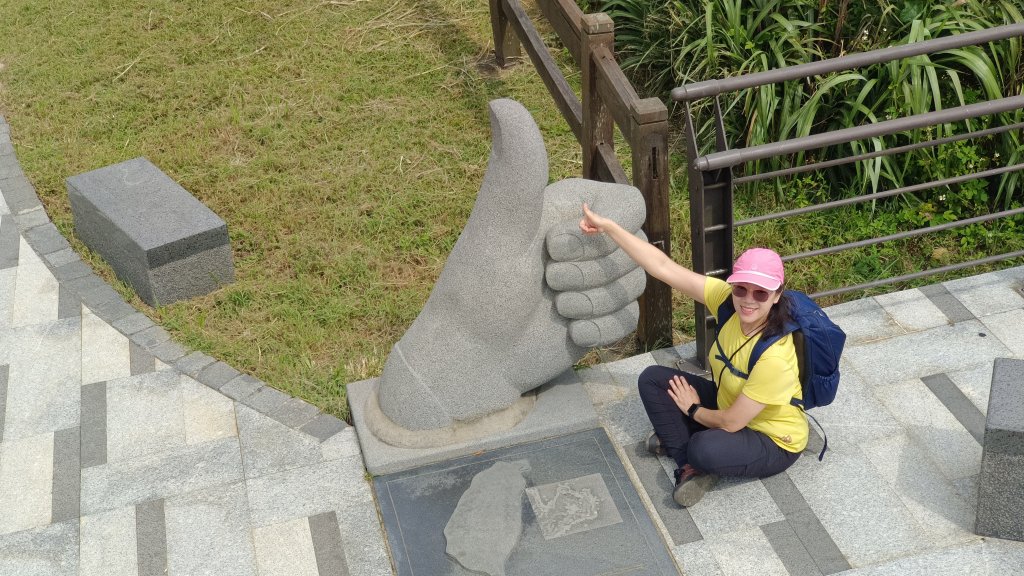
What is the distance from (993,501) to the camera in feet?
13.4

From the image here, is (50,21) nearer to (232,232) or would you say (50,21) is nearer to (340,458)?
(232,232)

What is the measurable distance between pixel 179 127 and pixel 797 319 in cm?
527

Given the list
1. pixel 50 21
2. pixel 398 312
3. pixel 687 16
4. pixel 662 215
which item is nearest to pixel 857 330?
pixel 662 215

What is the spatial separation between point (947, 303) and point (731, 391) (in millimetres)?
1914

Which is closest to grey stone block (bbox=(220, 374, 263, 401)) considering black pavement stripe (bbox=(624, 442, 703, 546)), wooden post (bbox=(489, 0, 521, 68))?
black pavement stripe (bbox=(624, 442, 703, 546))

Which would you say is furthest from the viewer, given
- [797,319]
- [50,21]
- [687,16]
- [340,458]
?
[50,21]

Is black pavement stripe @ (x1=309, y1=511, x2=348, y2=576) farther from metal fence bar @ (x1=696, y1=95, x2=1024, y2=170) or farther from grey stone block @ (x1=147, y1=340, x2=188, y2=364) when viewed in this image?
metal fence bar @ (x1=696, y1=95, x2=1024, y2=170)

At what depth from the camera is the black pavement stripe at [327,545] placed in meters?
4.22

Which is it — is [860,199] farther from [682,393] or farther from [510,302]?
[510,302]

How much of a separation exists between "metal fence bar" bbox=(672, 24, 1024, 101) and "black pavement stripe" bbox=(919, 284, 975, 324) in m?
1.36

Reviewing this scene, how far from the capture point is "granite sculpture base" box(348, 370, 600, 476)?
464 cm

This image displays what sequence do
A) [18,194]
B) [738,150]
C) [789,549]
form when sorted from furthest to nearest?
1. [18,194]
2. [738,150]
3. [789,549]

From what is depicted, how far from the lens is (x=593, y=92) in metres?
5.70

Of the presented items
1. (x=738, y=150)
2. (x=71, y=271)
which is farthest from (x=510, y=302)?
(x=71, y=271)
